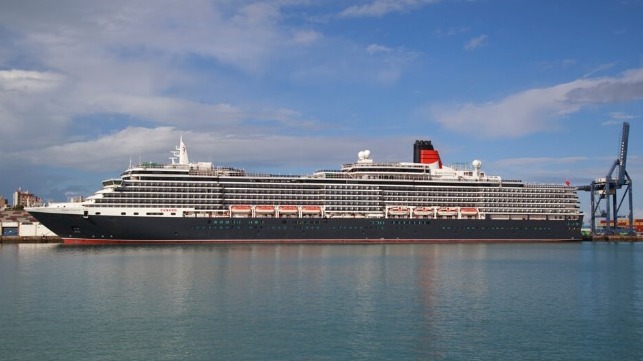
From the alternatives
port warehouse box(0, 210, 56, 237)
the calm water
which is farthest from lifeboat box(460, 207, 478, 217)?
port warehouse box(0, 210, 56, 237)

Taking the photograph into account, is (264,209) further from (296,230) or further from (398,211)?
(398,211)

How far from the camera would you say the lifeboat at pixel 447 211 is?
85.7 m

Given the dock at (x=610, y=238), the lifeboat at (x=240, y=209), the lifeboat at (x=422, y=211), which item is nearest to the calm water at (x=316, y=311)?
the lifeboat at (x=240, y=209)

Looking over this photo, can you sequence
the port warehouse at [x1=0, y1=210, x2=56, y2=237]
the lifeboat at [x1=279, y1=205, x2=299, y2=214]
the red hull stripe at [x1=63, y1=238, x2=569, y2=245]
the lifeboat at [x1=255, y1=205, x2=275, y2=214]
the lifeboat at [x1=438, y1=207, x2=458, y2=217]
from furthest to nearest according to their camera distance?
the port warehouse at [x1=0, y1=210, x2=56, y2=237] → the lifeboat at [x1=438, y1=207, x2=458, y2=217] → the lifeboat at [x1=279, y1=205, x2=299, y2=214] → the lifeboat at [x1=255, y1=205, x2=275, y2=214] → the red hull stripe at [x1=63, y1=238, x2=569, y2=245]

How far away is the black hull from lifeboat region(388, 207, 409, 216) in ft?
5.92

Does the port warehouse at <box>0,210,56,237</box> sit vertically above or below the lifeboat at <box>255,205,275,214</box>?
below

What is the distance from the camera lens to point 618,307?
3306cm

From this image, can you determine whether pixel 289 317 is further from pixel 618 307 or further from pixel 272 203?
pixel 272 203

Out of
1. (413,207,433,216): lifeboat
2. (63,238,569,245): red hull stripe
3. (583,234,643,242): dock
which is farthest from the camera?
(583,234,643,242): dock

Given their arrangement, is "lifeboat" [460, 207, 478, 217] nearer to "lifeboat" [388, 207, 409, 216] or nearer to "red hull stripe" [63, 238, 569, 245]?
"red hull stripe" [63, 238, 569, 245]

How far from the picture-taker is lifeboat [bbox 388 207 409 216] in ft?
278

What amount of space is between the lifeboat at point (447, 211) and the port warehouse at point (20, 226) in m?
55.5

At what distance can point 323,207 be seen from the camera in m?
82.9

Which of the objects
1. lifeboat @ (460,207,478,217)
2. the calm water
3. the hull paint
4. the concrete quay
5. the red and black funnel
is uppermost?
the red and black funnel
